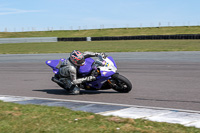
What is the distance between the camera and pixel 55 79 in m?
9.61

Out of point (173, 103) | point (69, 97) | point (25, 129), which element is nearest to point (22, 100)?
point (69, 97)

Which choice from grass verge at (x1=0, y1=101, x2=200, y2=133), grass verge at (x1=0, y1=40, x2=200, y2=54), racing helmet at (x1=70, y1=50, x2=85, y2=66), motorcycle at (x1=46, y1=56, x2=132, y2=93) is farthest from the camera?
grass verge at (x1=0, y1=40, x2=200, y2=54)

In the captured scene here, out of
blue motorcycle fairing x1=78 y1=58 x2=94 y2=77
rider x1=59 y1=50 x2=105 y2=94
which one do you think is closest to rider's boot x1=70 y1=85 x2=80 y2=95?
rider x1=59 y1=50 x2=105 y2=94

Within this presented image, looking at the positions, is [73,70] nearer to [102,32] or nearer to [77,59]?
[77,59]

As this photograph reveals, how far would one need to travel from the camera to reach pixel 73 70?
356 inches

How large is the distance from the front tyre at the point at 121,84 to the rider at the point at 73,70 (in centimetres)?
59

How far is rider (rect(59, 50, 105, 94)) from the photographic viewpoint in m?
8.96

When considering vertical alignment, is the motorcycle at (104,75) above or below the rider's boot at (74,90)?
above

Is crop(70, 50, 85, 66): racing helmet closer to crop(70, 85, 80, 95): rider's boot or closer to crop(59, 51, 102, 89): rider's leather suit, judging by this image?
crop(59, 51, 102, 89): rider's leather suit

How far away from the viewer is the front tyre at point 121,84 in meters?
8.64

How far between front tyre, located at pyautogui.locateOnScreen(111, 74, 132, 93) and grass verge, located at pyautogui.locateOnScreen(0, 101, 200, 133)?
243 centimetres

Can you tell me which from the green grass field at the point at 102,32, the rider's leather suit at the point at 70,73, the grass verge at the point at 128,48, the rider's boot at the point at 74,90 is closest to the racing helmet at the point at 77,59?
the rider's leather suit at the point at 70,73

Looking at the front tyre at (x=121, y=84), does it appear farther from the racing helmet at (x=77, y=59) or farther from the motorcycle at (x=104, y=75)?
the racing helmet at (x=77, y=59)

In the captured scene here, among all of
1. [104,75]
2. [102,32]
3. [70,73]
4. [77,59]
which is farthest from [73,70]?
[102,32]
